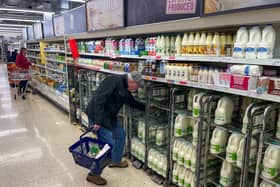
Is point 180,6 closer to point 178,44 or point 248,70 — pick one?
point 178,44

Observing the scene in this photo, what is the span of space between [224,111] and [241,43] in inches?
26.0

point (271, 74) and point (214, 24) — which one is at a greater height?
point (214, 24)

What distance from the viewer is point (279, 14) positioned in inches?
64.2

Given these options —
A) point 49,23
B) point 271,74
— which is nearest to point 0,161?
point 271,74

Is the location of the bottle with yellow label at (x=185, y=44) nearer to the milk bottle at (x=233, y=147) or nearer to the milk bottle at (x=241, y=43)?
the milk bottle at (x=241, y=43)

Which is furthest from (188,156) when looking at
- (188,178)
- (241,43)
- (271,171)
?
(241,43)

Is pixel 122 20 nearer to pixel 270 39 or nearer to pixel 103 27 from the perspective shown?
pixel 103 27

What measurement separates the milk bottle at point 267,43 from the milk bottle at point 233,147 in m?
0.77

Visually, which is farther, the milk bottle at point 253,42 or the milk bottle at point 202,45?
the milk bottle at point 202,45

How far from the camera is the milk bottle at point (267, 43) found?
1.82m

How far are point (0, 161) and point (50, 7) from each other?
9.64 metres

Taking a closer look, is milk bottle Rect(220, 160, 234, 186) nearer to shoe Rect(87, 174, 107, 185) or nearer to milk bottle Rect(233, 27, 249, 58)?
milk bottle Rect(233, 27, 249, 58)

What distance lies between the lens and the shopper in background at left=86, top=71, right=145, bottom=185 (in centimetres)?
291

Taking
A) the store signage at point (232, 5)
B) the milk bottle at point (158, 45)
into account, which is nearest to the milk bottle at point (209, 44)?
the store signage at point (232, 5)
